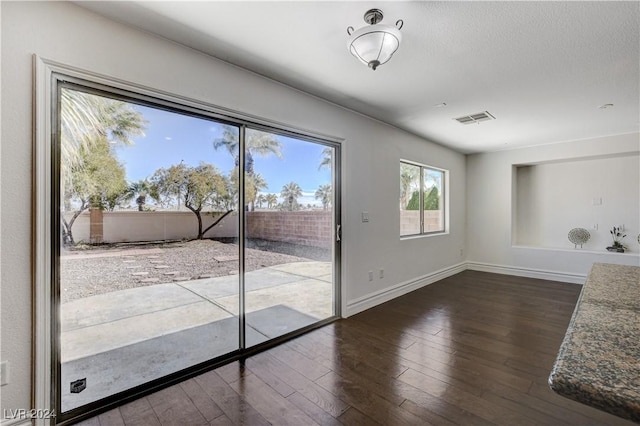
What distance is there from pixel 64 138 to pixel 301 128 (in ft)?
6.26

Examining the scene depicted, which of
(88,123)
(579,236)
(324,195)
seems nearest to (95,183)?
(88,123)

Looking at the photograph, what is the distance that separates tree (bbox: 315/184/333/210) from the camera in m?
3.36

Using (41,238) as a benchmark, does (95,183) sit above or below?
above

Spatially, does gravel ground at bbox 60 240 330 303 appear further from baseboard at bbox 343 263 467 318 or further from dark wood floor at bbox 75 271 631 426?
baseboard at bbox 343 263 467 318

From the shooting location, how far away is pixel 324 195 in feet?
11.2

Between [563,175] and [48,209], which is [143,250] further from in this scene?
[563,175]

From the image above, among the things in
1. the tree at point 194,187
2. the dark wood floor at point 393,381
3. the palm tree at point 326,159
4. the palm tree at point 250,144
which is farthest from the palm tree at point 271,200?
the dark wood floor at point 393,381

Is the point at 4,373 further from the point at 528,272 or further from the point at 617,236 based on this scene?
the point at 617,236

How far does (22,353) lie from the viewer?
5.36ft

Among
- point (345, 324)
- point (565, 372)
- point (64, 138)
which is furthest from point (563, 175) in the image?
point (64, 138)

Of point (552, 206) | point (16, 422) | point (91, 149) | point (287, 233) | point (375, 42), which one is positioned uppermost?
point (375, 42)

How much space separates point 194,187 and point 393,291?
312cm

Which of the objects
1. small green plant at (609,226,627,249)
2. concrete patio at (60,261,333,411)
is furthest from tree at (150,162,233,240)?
small green plant at (609,226,627,249)

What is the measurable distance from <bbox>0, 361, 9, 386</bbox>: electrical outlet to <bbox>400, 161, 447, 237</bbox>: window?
14.0ft
